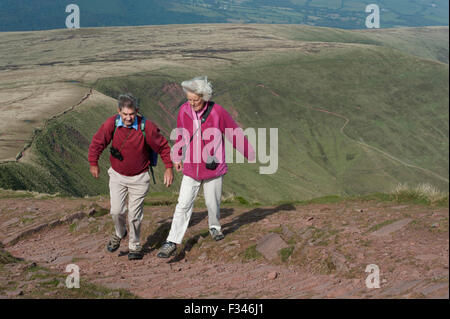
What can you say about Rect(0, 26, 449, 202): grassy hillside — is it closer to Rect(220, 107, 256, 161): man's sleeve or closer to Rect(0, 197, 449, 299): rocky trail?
Rect(0, 197, 449, 299): rocky trail

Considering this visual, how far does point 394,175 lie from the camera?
95.9 m

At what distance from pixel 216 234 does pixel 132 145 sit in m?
2.11

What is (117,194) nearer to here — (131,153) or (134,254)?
(131,153)

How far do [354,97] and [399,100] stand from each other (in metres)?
13.7

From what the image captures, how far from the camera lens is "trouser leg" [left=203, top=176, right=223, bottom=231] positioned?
26.1ft

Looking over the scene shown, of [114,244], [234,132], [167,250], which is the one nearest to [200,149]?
[234,132]

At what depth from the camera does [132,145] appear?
24.9ft

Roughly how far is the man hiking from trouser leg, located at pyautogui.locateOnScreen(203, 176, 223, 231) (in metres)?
0.64

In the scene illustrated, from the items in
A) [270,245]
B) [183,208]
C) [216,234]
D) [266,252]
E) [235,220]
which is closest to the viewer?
[266,252]

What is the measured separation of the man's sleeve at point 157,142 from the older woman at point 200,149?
0.61ft

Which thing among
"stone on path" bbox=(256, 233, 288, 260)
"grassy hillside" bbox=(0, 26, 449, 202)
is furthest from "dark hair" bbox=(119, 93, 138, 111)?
"grassy hillside" bbox=(0, 26, 449, 202)

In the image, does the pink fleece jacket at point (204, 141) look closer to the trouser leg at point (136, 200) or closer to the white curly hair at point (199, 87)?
the white curly hair at point (199, 87)

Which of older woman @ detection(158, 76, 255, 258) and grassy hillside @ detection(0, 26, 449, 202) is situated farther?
grassy hillside @ detection(0, 26, 449, 202)

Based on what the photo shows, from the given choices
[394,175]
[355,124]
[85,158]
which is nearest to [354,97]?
[355,124]
